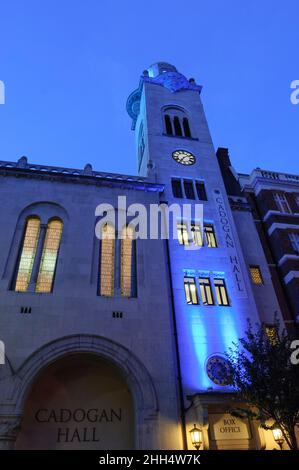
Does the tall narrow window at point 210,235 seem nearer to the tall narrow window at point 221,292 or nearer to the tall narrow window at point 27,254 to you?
the tall narrow window at point 221,292

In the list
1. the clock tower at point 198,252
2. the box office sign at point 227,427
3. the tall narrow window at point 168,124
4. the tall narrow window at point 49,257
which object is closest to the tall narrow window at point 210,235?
the clock tower at point 198,252

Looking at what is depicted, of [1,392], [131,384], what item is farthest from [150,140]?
[1,392]

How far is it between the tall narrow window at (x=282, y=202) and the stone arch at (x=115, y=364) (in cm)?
2099

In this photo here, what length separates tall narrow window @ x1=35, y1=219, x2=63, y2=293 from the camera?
2145 cm

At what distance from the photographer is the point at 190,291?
76.5ft

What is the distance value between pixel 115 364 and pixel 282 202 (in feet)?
74.4

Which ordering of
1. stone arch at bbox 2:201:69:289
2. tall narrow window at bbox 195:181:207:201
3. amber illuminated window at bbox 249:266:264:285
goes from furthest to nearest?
tall narrow window at bbox 195:181:207:201 → amber illuminated window at bbox 249:266:264:285 → stone arch at bbox 2:201:69:289

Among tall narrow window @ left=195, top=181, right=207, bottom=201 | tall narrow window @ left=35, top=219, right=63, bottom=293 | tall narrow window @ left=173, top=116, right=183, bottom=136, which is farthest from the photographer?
tall narrow window @ left=173, top=116, right=183, bottom=136

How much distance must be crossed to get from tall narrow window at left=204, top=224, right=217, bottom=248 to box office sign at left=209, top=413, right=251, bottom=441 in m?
11.7

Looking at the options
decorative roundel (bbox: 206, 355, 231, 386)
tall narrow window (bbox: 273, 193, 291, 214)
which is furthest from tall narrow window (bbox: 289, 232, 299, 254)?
decorative roundel (bbox: 206, 355, 231, 386)

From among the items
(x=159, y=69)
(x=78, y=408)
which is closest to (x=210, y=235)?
(x=78, y=408)

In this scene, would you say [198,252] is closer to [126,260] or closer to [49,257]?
[126,260]

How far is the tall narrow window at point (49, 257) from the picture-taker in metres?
21.5

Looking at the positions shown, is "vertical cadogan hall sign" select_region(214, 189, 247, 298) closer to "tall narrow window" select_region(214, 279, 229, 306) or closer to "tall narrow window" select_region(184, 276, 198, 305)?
"tall narrow window" select_region(214, 279, 229, 306)
